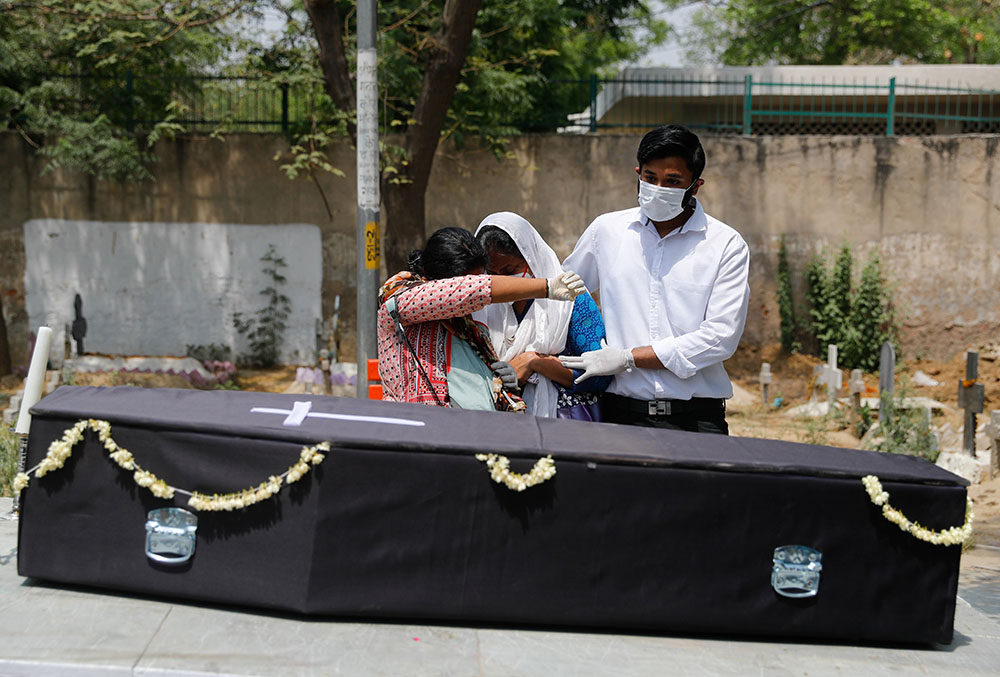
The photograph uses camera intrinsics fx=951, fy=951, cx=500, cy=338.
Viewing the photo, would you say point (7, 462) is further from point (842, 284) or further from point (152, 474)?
point (842, 284)

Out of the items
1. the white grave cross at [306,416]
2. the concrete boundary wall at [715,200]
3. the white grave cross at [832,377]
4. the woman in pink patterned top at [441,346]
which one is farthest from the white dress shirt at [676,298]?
the concrete boundary wall at [715,200]

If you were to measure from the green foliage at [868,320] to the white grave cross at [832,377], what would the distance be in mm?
1158

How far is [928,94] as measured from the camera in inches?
499

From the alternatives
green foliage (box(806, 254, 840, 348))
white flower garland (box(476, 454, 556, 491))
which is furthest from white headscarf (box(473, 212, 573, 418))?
green foliage (box(806, 254, 840, 348))

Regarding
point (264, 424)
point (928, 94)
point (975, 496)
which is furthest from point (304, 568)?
point (928, 94)

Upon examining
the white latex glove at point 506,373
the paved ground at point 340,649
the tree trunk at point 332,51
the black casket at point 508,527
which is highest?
the tree trunk at point 332,51

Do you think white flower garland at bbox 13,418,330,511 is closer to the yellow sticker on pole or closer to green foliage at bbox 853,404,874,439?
the yellow sticker on pole

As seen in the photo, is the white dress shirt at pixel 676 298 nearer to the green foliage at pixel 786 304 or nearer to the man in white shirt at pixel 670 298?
the man in white shirt at pixel 670 298

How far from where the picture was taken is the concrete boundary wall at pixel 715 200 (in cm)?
1077

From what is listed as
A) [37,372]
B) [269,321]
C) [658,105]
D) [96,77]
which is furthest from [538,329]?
[658,105]

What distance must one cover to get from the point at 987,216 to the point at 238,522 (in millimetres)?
10755

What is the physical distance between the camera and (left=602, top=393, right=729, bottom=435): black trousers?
3.26 metres

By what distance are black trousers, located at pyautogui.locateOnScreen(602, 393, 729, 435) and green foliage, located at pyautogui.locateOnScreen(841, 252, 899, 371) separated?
826cm

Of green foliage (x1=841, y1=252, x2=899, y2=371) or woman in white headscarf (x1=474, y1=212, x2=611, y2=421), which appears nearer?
woman in white headscarf (x1=474, y1=212, x2=611, y2=421)
